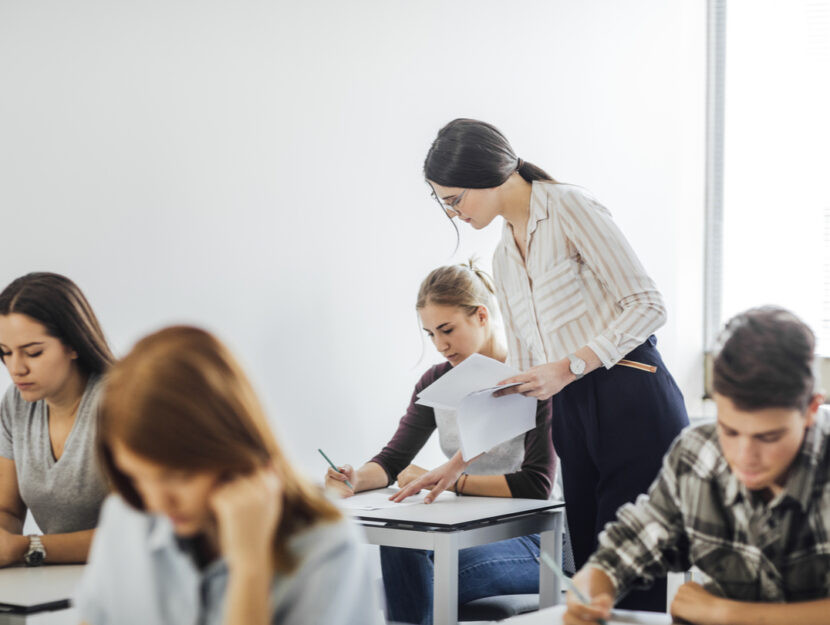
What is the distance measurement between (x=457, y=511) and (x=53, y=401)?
899mm

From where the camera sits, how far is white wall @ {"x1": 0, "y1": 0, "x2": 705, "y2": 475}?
2518mm

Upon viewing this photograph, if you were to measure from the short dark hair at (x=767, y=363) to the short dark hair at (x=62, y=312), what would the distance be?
119 centimetres

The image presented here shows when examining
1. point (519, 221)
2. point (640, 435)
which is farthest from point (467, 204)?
point (640, 435)

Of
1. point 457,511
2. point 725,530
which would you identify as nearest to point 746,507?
point 725,530

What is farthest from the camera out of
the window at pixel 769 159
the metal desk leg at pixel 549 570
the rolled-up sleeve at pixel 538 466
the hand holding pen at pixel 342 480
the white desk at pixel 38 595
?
the window at pixel 769 159

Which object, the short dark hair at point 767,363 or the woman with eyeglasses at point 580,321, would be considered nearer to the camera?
the short dark hair at point 767,363

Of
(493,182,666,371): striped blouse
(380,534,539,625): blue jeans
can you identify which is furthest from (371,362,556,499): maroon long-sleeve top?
(493,182,666,371): striped blouse

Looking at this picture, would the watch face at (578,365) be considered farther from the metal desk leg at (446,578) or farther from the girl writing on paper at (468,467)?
the girl writing on paper at (468,467)

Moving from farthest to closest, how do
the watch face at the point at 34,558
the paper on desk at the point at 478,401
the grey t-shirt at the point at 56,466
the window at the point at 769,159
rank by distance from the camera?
1. the window at the point at 769,159
2. the paper on desk at the point at 478,401
3. the grey t-shirt at the point at 56,466
4. the watch face at the point at 34,558

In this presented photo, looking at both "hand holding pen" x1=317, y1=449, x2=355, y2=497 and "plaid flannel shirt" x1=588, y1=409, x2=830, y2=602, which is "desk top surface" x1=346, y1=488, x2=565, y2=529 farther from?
"plaid flannel shirt" x1=588, y1=409, x2=830, y2=602

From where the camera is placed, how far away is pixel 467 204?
7.13 feet

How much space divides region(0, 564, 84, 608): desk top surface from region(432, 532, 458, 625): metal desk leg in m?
0.70

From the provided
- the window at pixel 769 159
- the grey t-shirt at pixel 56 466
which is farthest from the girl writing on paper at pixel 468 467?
the window at pixel 769 159

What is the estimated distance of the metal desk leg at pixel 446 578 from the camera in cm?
198
